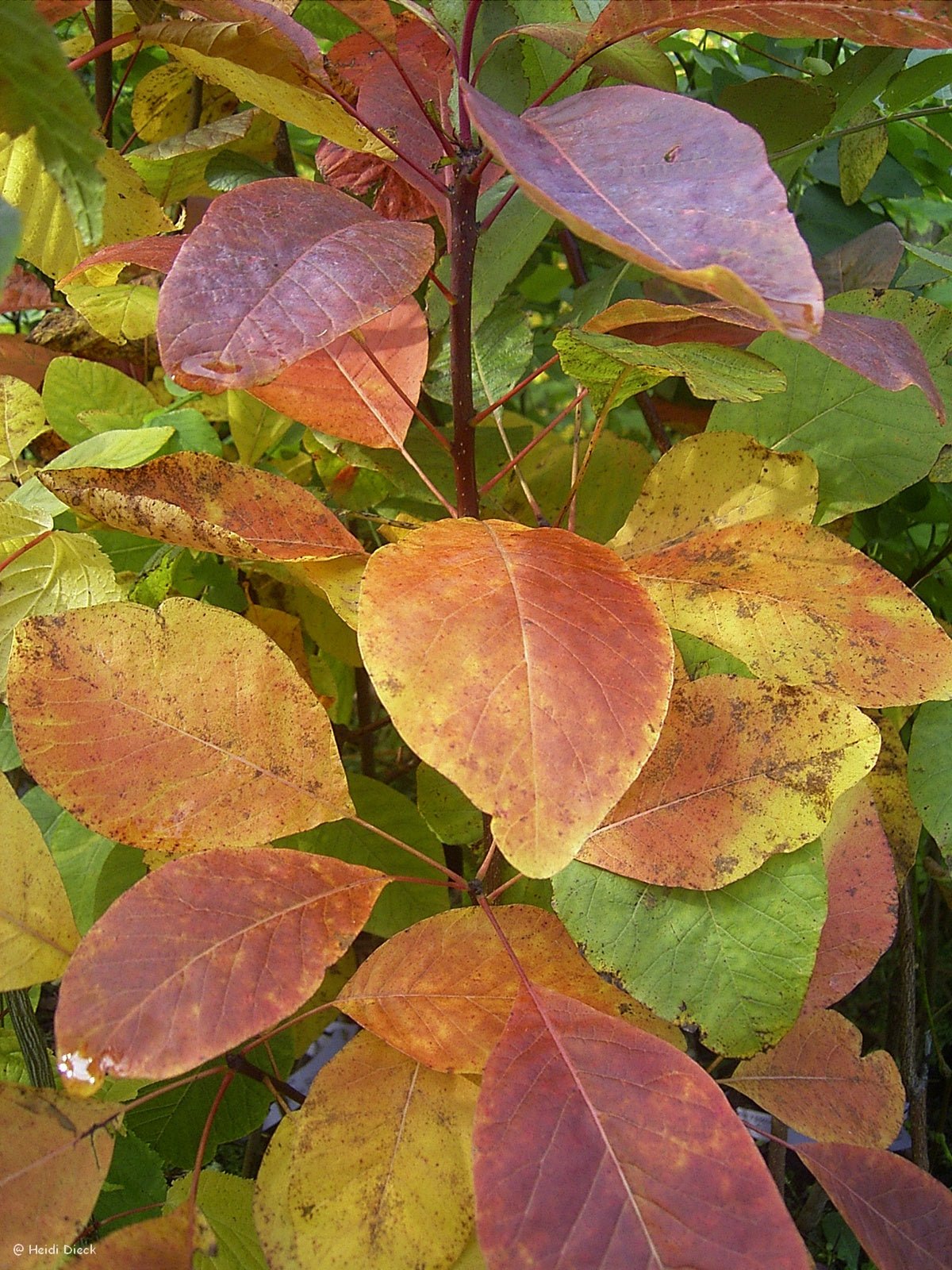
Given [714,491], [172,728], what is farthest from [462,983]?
[714,491]

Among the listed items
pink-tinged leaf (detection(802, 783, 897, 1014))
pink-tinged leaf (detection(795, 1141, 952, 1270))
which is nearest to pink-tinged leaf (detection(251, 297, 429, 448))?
pink-tinged leaf (detection(802, 783, 897, 1014))

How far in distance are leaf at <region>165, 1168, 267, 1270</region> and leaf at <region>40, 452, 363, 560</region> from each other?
1.13ft

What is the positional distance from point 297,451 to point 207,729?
1.83 feet

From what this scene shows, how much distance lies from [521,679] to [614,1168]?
201mm

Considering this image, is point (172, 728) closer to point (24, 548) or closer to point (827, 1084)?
point (24, 548)

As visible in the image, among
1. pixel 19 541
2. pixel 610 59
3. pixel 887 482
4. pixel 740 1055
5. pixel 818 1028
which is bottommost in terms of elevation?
pixel 818 1028

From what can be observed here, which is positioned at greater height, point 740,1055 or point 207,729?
point 207,729

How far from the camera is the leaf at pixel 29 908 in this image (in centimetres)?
51

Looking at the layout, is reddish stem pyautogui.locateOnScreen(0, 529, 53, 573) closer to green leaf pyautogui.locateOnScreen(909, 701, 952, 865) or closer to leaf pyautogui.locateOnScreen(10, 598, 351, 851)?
leaf pyautogui.locateOnScreen(10, 598, 351, 851)

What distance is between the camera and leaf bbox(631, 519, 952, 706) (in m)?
0.50

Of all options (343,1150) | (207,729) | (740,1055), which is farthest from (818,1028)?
(207,729)

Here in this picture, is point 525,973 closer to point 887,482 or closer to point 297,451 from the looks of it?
point 887,482

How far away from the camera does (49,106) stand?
32 cm

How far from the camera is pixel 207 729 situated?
0.50m
